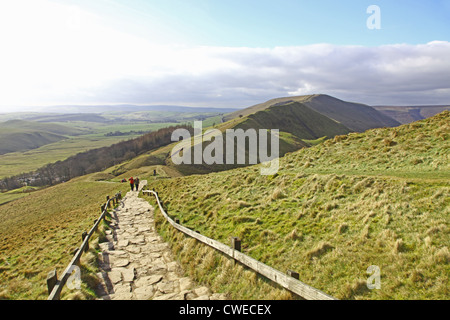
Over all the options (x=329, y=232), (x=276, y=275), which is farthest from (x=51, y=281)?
(x=329, y=232)

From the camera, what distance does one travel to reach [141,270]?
10.2 meters

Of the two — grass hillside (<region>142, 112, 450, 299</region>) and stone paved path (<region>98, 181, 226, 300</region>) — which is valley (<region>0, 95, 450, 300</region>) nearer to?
grass hillside (<region>142, 112, 450, 299</region>)

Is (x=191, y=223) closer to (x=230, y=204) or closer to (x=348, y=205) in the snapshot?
(x=230, y=204)

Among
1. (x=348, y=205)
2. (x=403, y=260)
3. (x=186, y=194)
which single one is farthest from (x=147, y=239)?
(x=403, y=260)

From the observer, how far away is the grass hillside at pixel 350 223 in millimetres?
A: 6789

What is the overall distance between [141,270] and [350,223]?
343 inches

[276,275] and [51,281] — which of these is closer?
[276,275]

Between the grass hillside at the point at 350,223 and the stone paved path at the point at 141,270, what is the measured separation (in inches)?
26.0

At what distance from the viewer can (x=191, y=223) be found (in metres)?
15.5

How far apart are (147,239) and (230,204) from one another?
543cm

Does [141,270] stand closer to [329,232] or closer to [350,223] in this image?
[329,232]

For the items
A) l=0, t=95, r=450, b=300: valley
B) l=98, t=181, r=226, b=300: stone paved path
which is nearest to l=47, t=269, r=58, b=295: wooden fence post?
l=0, t=95, r=450, b=300: valley

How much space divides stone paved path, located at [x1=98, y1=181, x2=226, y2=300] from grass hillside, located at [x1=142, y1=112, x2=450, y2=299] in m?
0.66

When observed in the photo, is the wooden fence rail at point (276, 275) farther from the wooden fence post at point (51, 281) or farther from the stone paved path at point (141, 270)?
the wooden fence post at point (51, 281)
